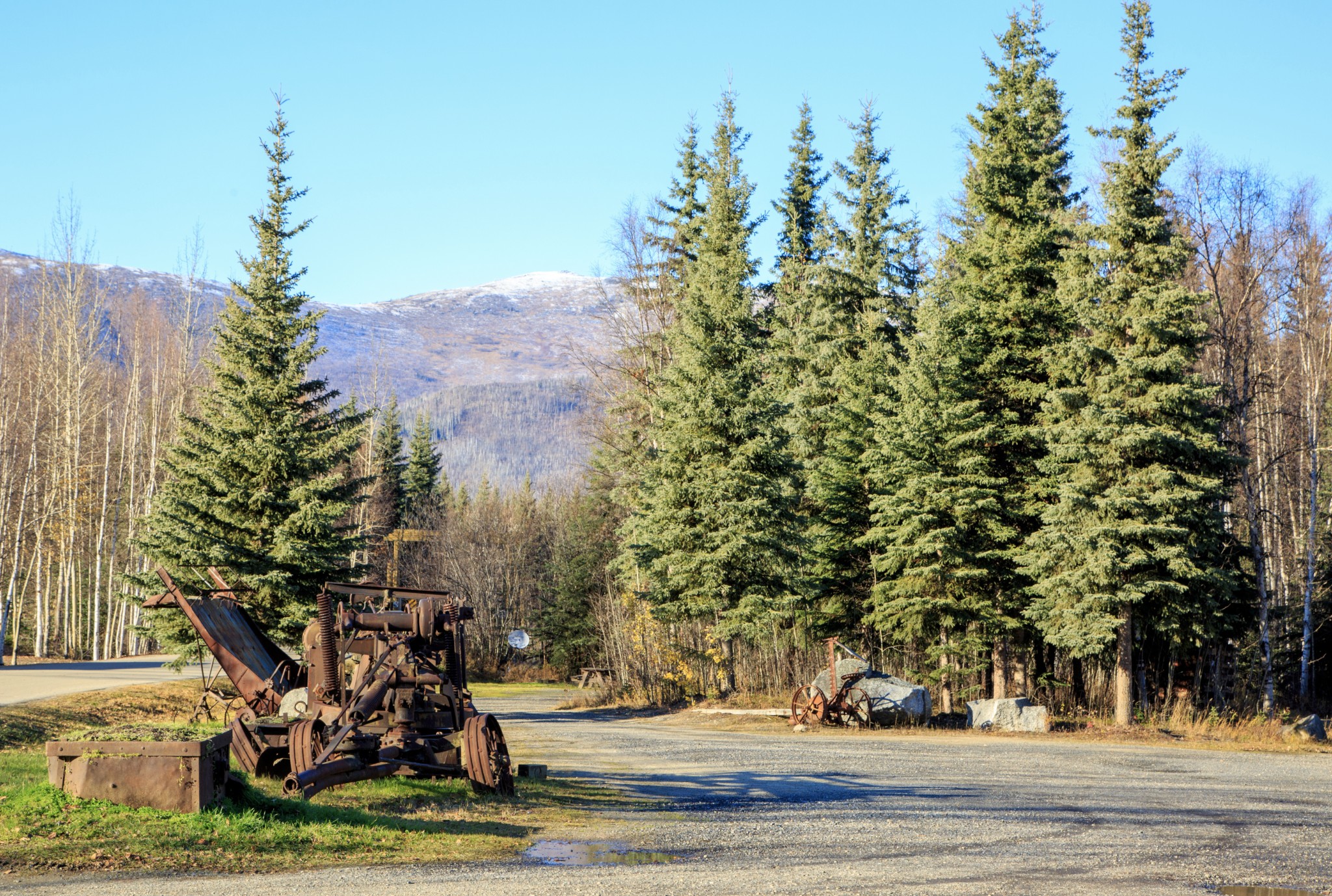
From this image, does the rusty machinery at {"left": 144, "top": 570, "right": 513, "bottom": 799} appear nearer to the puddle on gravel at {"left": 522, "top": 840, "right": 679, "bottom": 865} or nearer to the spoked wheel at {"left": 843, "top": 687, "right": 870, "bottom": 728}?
the puddle on gravel at {"left": 522, "top": 840, "right": 679, "bottom": 865}

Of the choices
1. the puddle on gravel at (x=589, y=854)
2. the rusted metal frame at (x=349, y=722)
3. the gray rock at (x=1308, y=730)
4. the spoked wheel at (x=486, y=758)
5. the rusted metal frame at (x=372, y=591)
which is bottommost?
the gray rock at (x=1308, y=730)

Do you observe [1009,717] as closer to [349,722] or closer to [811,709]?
[811,709]

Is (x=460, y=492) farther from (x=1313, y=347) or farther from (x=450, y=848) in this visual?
(x=450, y=848)

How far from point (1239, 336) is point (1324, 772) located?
15713mm

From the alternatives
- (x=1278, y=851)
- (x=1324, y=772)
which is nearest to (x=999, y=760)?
(x=1324, y=772)

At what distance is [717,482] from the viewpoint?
2938cm

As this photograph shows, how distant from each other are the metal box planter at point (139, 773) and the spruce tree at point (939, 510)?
20.1 m

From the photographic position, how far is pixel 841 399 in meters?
32.8

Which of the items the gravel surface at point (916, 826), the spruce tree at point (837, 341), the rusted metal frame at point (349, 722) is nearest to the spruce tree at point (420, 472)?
the spruce tree at point (837, 341)

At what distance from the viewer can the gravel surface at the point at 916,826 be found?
8.26 metres

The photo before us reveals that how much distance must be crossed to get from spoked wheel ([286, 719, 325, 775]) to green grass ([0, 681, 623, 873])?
1.33ft

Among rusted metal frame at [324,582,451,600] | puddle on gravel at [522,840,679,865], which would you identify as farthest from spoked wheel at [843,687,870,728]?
puddle on gravel at [522,840,679,865]

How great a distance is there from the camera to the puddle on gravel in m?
9.33

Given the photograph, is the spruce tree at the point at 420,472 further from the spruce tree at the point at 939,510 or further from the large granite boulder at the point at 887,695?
the large granite boulder at the point at 887,695
